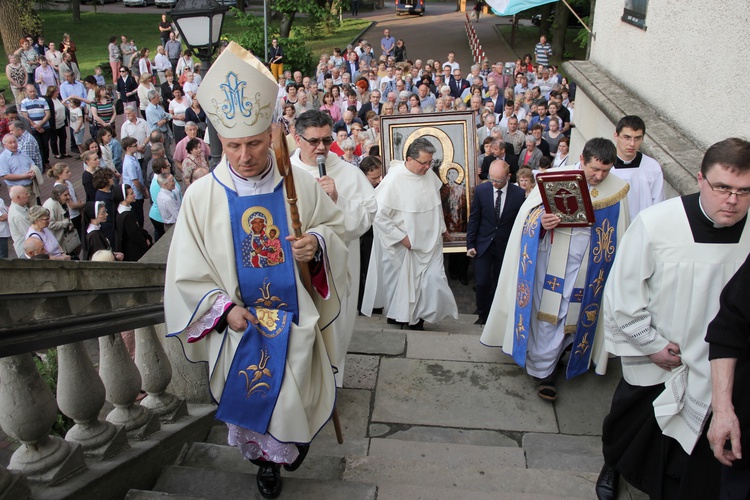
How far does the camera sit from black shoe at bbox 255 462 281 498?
3.42 meters

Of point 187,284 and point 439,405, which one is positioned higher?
point 187,284

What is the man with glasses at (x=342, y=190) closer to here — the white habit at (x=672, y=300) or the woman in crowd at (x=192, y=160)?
the white habit at (x=672, y=300)

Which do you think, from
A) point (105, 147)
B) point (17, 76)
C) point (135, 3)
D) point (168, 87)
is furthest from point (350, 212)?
point (135, 3)

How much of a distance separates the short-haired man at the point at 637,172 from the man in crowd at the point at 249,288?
3.13 m

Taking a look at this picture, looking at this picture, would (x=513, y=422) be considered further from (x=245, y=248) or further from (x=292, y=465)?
(x=245, y=248)

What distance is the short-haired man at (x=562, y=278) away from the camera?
5023 mm

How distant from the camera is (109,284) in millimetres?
3414

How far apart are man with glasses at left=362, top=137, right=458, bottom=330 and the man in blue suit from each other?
1.73 feet

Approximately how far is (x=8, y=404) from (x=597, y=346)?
3.93 metres

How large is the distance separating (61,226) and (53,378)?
3.51 m

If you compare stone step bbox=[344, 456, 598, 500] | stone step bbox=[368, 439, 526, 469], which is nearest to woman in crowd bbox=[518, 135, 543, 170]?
stone step bbox=[368, 439, 526, 469]

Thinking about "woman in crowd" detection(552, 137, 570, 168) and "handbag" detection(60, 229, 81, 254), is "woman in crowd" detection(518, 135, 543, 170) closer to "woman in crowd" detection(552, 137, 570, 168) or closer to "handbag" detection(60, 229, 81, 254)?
"woman in crowd" detection(552, 137, 570, 168)

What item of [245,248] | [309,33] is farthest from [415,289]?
[309,33]

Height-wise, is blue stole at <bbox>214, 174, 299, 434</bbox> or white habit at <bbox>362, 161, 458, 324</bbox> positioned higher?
blue stole at <bbox>214, 174, 299, 434</bbox>
